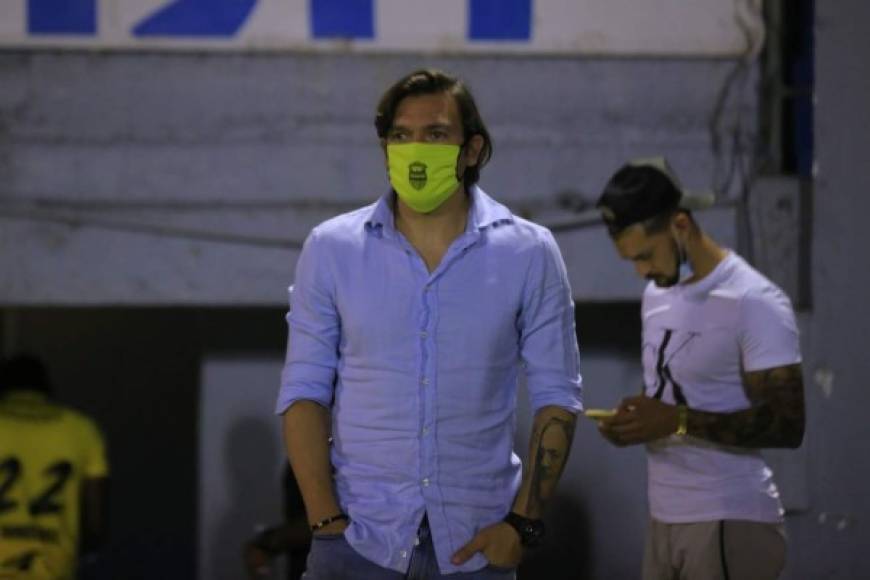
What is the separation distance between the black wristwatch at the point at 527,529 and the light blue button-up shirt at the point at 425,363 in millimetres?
57

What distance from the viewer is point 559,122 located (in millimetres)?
6914

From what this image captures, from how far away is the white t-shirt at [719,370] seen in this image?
483 cm

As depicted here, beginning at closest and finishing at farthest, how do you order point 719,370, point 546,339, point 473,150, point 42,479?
point 546,339
point 473,150
point 719,370
point 42,479

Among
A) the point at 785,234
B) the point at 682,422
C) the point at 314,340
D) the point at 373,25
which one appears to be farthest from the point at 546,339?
the point at 785,234

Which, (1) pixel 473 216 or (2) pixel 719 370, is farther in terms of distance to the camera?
(2) pixel 719 370

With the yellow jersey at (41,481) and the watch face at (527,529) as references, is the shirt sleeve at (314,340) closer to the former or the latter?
the watch face at (527,529)

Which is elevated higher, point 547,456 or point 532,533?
point 547,456

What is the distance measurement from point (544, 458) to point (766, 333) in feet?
4.17

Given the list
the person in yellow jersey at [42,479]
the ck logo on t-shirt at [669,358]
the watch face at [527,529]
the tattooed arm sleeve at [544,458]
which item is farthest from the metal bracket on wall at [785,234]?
the watch face at [527,529]

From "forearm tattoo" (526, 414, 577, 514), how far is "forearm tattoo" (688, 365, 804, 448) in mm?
1038

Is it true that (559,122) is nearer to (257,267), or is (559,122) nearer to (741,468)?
(257,267)

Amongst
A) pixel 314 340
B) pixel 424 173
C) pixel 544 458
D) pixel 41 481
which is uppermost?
pixel 424 173

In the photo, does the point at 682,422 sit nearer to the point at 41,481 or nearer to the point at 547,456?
the point at 547,456

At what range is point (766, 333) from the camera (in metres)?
4.80
